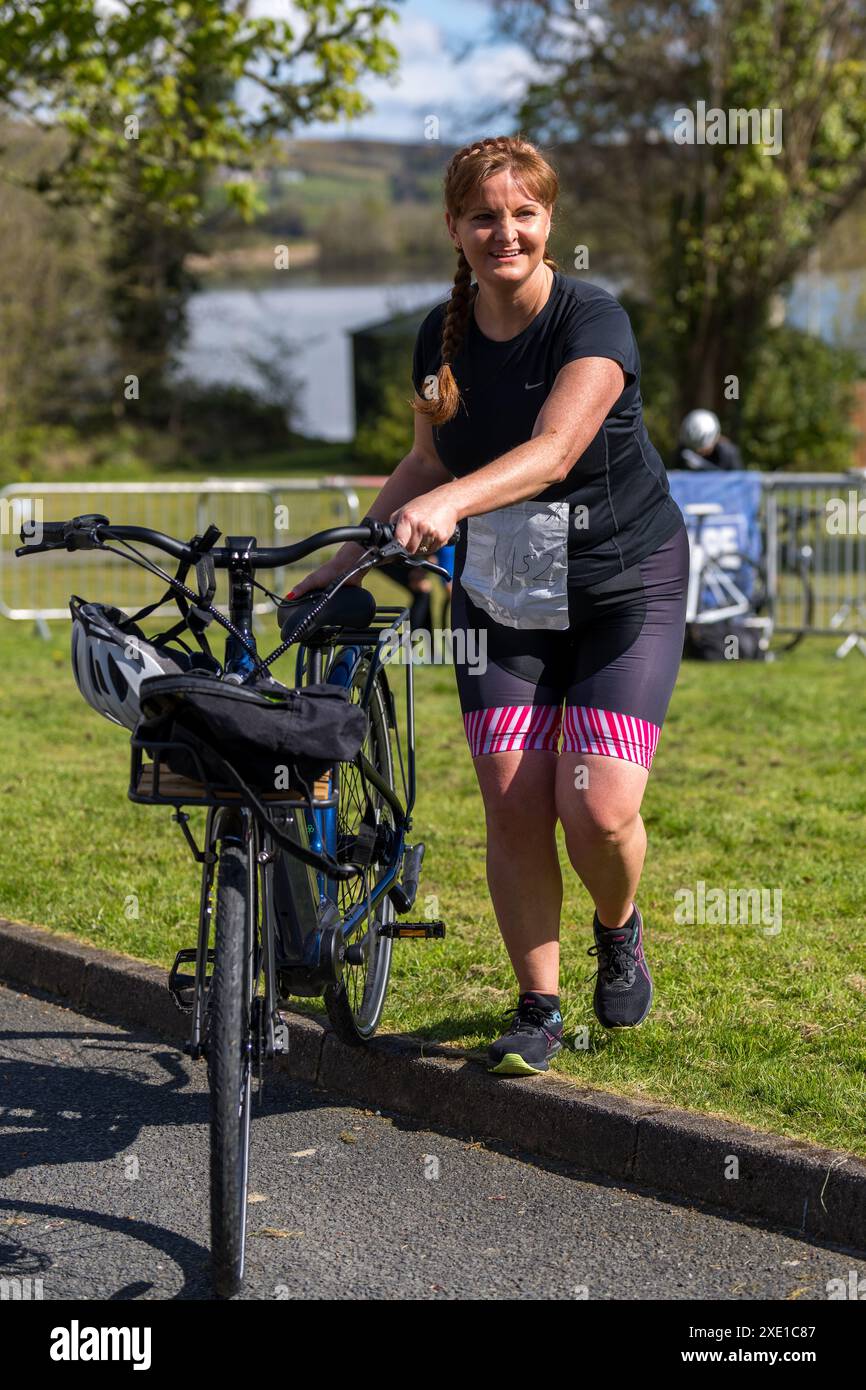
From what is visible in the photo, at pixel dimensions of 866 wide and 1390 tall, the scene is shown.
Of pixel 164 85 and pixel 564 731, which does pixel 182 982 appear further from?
pixel 164 85

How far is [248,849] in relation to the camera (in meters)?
3.47

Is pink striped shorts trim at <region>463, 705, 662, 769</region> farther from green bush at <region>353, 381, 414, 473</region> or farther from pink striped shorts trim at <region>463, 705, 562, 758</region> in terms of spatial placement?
green bush at <region>353, 381, 414, 473</region>

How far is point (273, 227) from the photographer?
46.7m

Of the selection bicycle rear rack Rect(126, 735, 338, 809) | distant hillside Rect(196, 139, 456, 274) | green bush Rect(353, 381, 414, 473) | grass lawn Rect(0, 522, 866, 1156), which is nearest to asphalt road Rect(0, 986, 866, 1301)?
grass lawn Rect(0, 522, 866, 1156)

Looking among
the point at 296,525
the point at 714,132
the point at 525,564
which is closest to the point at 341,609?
the point at 525,564

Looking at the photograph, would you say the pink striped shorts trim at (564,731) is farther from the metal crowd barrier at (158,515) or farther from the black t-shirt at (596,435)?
the metal crowd barrier at (158,515)

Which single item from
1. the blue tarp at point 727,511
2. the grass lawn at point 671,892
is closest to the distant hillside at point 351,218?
the blue tarp at point 727,511

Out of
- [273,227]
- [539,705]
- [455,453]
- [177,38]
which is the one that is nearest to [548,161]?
[455,453]

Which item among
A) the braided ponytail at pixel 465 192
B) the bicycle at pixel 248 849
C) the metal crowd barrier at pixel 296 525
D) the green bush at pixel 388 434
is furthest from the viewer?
the green bush at pixel 388 434

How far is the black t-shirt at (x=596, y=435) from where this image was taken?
4.05m

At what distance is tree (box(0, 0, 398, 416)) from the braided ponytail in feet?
26.4

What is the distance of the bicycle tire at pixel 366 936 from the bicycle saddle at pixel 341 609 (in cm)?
20

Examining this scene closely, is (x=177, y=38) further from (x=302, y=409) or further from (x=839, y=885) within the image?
(x=302, y=409)

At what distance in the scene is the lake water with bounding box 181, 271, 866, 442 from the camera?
38000mm
